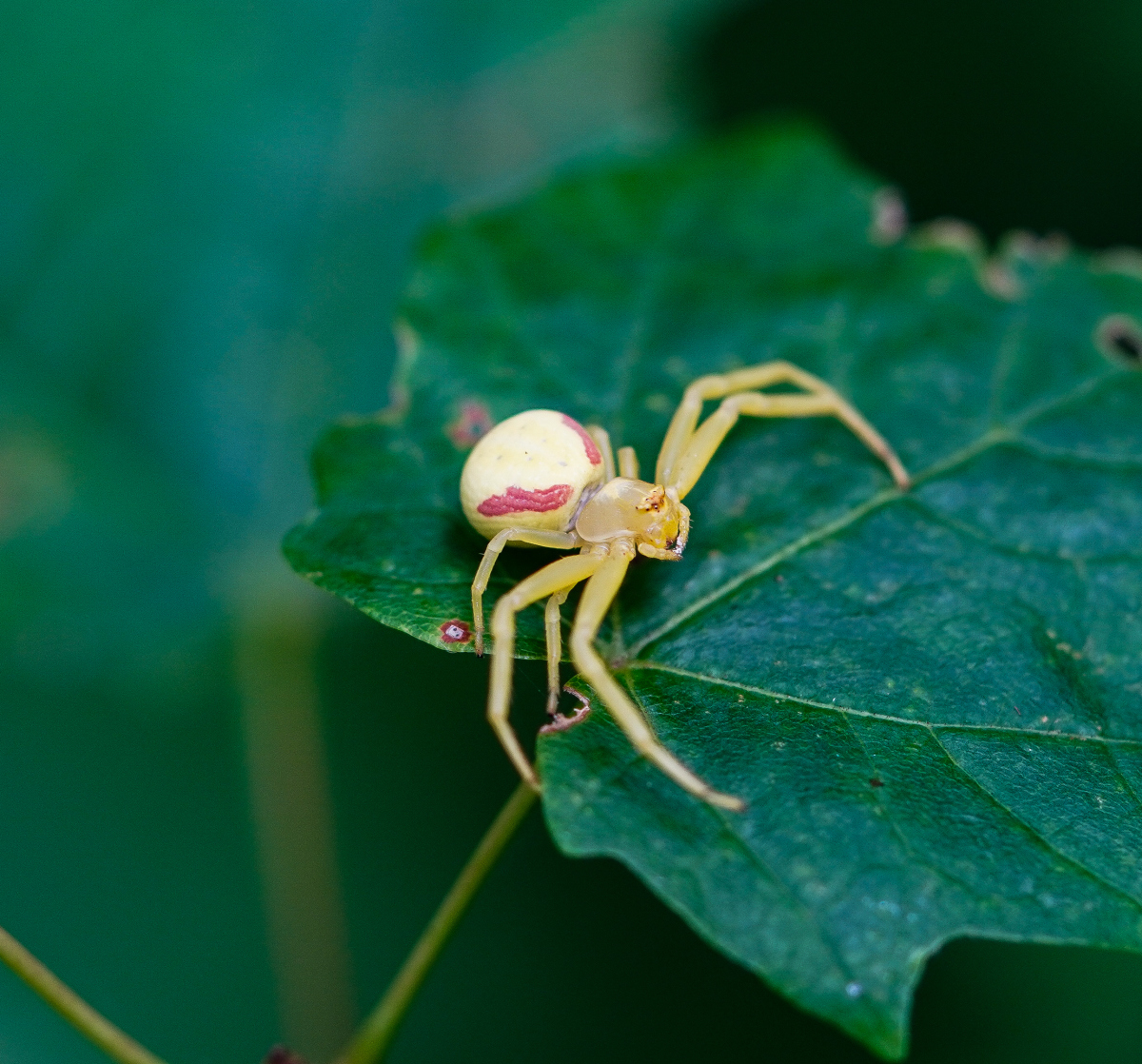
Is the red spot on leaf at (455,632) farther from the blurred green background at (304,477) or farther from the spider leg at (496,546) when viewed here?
the blurred green background at (304,477)

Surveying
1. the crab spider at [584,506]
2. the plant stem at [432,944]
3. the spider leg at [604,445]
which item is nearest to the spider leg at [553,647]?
the crab spider at [584,506]

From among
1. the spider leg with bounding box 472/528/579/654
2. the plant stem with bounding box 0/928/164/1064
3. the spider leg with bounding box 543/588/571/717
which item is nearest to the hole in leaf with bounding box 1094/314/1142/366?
the spider leg with bounding box 472/528/579/654

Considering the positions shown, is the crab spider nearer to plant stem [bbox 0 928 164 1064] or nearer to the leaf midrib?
the leaf midrib

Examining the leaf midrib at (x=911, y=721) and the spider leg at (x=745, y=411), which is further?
the spider leg at (x=745, y=411)

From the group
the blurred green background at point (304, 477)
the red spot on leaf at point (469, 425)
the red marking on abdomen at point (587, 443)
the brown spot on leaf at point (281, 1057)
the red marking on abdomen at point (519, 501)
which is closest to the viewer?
the brown spot on leaf at point (281, 1057)

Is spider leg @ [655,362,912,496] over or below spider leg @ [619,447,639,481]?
below

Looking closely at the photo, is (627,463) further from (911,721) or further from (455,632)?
(911,721)
